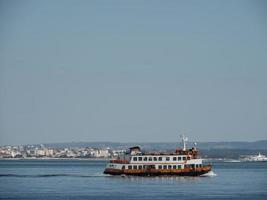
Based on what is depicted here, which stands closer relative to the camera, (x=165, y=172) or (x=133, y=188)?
(x=133, y=188)

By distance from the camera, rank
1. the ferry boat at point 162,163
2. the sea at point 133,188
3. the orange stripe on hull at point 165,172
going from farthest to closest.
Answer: the orange stripe on hull at point 165,172, the ferry boat at point 162,163, the sea at point 133,188

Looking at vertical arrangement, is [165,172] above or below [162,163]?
below

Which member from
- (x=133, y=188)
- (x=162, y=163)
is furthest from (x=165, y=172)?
(x=133, y=188)

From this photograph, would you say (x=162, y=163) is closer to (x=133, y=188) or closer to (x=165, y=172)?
(x=165, y=172)

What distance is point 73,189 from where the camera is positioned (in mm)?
98312

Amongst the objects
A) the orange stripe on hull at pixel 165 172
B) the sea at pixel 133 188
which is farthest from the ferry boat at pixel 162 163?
the sea at pixel 133 188

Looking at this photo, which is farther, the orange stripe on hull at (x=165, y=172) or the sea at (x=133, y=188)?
the orange stripe on hull at (x=165, y=172)

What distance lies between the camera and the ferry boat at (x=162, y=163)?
116m

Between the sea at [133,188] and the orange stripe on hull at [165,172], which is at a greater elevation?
the orange stripe on hull at [165,172]

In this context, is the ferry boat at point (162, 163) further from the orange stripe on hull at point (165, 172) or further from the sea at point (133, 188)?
the sea at point (133, 188)

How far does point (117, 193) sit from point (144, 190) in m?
4.53

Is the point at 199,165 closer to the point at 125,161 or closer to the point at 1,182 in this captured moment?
the point at 125,161

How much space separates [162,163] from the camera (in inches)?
4572

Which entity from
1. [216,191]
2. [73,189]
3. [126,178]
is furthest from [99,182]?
[216,191]
